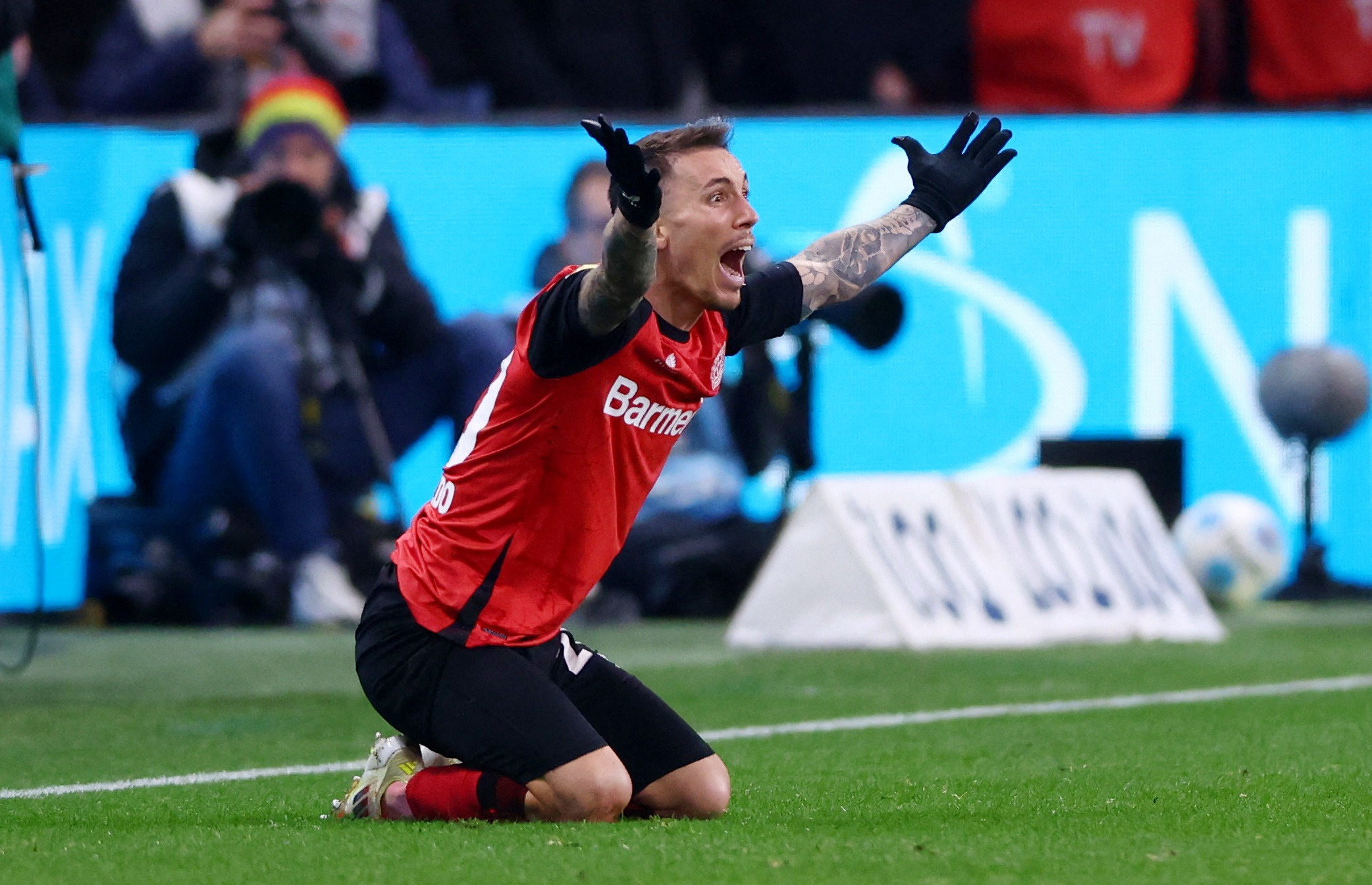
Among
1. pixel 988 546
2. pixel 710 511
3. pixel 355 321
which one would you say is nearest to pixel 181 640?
pixel 355 321

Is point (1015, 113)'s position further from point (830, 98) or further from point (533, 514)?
point (533, 514)

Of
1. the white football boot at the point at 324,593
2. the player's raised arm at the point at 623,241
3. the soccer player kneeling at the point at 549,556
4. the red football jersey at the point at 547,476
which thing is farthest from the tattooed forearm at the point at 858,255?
the white football boot at the point at 324,593

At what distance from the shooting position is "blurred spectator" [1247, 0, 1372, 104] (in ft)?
41.4

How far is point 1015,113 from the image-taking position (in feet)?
39.9

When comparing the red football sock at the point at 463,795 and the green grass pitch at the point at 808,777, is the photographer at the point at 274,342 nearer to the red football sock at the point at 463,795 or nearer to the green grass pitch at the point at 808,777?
the green grass pitch at the point at 808,777

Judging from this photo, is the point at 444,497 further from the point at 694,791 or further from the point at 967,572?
the point at 967,572

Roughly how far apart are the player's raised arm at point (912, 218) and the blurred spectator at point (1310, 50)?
813 cm

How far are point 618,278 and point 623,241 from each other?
7cm

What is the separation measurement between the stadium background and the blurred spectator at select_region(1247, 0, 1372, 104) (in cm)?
47

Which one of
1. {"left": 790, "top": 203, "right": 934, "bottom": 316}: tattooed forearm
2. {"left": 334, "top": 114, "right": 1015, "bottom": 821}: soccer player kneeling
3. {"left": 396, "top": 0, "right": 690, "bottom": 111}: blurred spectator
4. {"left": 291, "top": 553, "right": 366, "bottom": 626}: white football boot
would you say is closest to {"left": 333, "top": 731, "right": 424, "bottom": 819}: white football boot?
{"left": 334, "top": 114, "right": 1015, "bottom": 821}: soccer player kneeling

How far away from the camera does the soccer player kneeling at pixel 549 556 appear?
4.28 meters

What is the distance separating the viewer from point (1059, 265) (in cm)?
1209

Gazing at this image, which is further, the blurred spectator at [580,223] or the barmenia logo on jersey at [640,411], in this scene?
the blurred spectator at [580,223]

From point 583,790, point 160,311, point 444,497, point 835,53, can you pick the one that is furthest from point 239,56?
point 583,790
